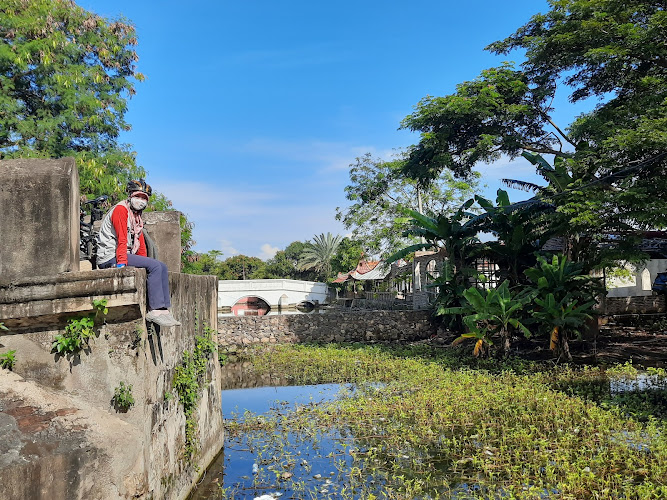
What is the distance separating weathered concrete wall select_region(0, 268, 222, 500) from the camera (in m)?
2.99

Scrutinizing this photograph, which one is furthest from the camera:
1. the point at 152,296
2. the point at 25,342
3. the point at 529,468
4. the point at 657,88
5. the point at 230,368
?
the point at 230,368

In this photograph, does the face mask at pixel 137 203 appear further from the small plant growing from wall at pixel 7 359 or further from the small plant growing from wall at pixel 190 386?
the small plant growing from wall at pixel 190 386

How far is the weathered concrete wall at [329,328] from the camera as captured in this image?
1806 centimetres

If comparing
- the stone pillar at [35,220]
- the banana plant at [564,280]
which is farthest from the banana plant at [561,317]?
the stone pillar at [35,220]

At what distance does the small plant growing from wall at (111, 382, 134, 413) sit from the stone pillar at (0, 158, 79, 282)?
89 cm

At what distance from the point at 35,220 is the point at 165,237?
2.61 m

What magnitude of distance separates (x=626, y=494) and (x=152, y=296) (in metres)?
4.20

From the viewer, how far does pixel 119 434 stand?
3.38m

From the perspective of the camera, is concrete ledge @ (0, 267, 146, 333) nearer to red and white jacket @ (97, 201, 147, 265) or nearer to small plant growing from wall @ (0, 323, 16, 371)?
small plant growing from wall @ (0, 323, 16, 371)

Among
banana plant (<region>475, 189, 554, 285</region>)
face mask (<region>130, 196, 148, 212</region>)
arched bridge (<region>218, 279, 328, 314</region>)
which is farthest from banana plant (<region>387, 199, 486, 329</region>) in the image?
arched bridge (<region>218, 279, 328, 314</region>)

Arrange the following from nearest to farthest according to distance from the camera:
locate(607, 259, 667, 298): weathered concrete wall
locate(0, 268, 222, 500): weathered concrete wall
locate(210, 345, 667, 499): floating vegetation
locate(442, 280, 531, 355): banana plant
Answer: locate(0, 268, 222, 500): weathered concrete wall → locate(210, 345, 667, 499): floating vegetation → locate(442, 280, 531, 355): banana plant → locate(607, 259, 667, 298): weathered concrete wall

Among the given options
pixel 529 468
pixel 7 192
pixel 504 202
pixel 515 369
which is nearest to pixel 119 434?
pixel 7 192

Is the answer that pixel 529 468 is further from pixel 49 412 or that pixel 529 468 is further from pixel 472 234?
pixel 472 234

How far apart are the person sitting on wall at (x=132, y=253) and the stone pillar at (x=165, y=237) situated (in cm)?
178
